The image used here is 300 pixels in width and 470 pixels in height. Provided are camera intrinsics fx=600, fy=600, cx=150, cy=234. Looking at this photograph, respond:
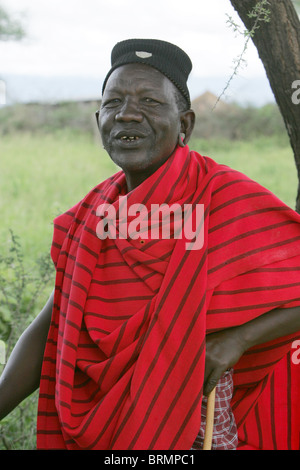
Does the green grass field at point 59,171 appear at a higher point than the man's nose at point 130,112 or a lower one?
higher

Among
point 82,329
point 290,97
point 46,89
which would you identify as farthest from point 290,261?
point 46,89

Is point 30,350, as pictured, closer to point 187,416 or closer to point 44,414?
point 44,414

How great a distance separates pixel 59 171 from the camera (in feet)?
29.1

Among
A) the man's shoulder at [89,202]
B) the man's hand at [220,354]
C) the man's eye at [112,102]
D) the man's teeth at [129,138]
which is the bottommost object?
the man's hand at [220,354]

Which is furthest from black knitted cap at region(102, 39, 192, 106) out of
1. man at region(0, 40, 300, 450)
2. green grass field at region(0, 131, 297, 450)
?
green grass field at region(0, 131, 297, 450)

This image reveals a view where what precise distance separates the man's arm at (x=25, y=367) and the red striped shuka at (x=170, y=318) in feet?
0.32

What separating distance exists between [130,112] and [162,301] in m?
0.62

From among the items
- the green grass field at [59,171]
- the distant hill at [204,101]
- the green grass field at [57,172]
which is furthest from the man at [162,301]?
the distant hill at [204,101]

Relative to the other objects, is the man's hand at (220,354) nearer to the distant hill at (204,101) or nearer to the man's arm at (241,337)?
the man's arm at (241,337)

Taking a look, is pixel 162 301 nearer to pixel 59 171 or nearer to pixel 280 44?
pixel 280 44

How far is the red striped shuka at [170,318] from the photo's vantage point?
176 cm

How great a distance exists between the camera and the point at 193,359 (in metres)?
1.74

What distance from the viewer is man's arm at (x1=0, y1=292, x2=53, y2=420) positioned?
83.7 inches

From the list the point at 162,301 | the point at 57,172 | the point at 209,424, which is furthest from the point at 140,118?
the point at 57,172
